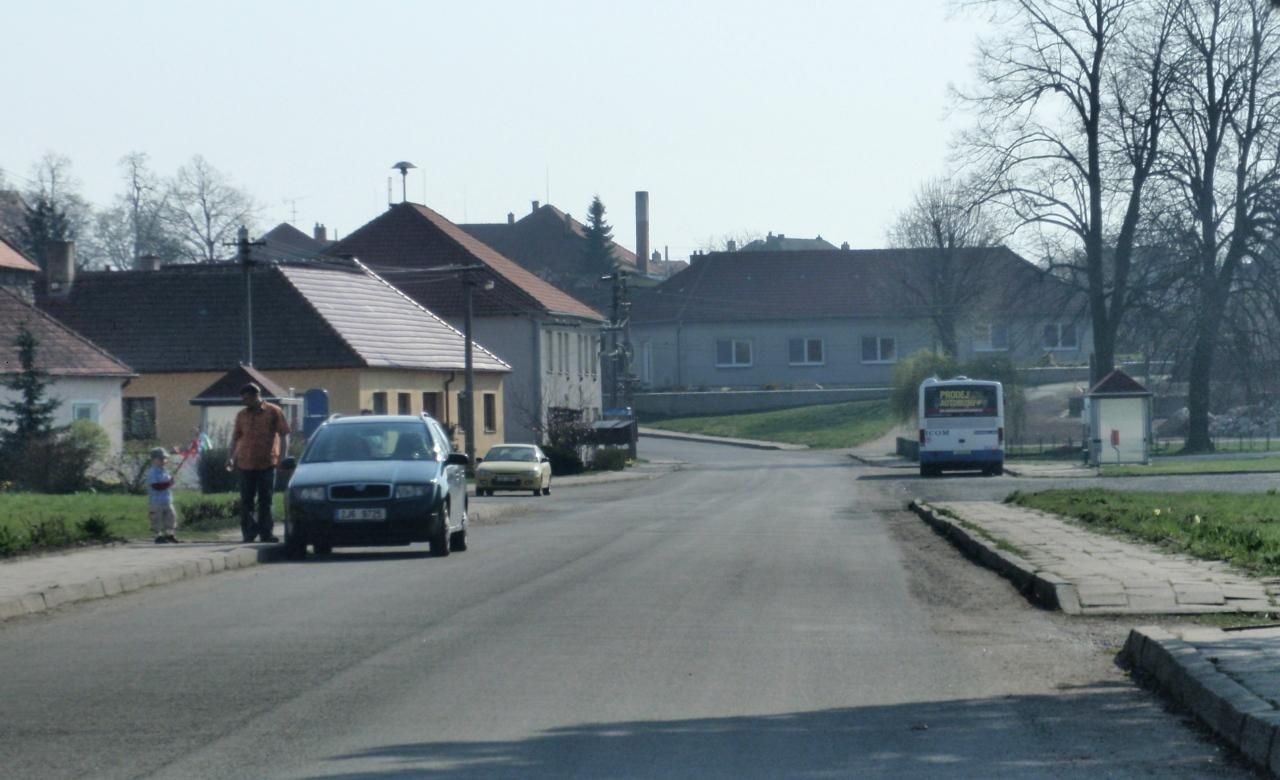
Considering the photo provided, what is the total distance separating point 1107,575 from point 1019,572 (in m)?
0.94

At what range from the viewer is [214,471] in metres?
35.6

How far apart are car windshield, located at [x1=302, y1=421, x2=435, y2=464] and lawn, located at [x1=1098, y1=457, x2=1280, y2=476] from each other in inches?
1099

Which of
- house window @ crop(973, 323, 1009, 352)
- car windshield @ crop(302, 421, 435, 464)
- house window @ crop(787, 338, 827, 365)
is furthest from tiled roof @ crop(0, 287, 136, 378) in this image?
house window @ crop(973, 323, 1009, 352)

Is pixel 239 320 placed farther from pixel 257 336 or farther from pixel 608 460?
pixel 608 460

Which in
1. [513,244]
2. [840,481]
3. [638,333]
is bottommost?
[840,481]

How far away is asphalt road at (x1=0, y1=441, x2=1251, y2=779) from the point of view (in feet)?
24.4

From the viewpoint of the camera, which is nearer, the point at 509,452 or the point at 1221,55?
the point at 509,452

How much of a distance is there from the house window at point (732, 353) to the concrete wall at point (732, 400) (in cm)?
854

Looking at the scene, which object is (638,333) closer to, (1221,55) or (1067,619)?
(1221,55)

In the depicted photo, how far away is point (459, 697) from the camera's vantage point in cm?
899

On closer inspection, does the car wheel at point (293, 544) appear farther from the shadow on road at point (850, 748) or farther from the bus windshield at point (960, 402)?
the bus windshield at point (960, 402)

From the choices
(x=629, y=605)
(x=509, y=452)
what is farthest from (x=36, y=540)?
(x=509, y=452)

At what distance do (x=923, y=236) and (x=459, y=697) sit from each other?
89.8 m

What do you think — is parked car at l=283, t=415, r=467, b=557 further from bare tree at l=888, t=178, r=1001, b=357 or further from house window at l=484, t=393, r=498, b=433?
bare tree at l=888, t=178, r=1001, b=357
